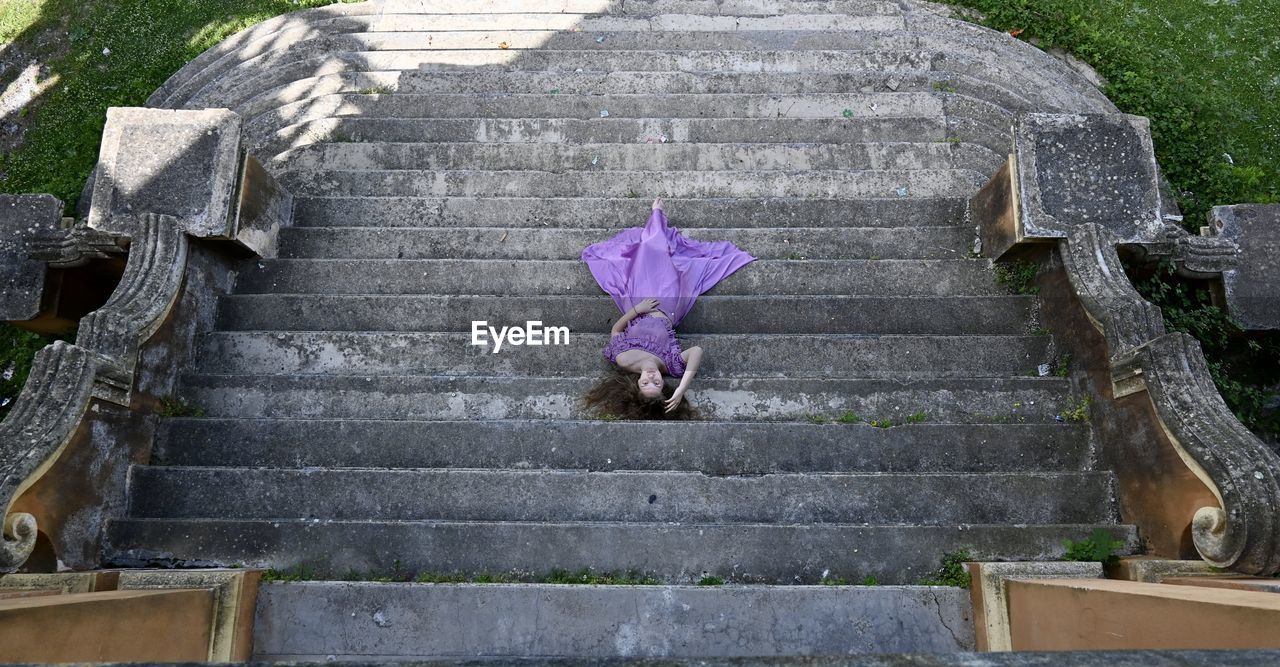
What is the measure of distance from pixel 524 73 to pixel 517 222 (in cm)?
200

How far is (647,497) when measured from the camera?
4.65 m

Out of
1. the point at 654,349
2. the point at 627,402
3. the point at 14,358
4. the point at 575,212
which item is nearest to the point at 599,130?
the point at 575,212

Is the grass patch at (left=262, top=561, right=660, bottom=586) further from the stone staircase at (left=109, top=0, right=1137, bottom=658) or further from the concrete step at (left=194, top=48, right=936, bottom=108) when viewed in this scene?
the concrete step at (left=194, top=48, right=936, bottom=108)

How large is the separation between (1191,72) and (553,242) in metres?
6.48

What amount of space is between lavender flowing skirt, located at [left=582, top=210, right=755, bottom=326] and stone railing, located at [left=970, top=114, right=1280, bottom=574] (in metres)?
1.94

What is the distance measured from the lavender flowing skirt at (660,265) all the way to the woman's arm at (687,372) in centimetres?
37

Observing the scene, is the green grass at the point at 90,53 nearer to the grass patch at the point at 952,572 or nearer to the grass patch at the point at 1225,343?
the grass patch at the point at 952,572

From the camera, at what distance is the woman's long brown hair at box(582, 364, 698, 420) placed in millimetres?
5043

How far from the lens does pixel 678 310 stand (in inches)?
217

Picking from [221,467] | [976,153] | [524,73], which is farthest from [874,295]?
[221,467]

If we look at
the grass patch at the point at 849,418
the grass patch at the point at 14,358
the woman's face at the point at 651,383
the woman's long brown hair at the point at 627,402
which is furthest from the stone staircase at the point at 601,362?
the grass patch at the point at 14,358

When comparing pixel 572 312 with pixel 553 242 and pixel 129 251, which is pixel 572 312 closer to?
pixel 553 242

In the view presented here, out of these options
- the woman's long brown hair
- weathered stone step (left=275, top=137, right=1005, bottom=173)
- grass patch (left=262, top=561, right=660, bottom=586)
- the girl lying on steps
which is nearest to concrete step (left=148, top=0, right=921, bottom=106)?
weathered stone step (left=275, top=137, right=1005, bottom=173)
